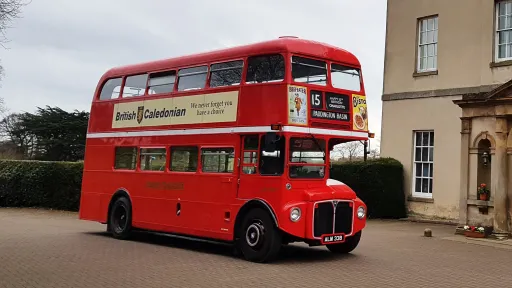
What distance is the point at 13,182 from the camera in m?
26.4

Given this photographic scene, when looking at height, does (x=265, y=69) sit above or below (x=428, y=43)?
below

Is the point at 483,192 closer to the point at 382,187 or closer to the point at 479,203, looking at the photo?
the point at 479,203

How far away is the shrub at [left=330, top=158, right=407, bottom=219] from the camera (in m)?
21.6

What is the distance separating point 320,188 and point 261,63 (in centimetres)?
277

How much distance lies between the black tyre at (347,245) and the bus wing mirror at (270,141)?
263 cm

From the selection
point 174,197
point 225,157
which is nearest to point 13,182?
point 174,197

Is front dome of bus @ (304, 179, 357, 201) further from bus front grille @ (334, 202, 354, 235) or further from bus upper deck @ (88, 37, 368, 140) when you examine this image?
bus upper deck @ (88, 37, 368, 140)

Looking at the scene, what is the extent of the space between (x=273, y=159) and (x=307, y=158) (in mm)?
698

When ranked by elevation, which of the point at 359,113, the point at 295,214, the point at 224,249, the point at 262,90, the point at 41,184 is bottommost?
the point at 224,249

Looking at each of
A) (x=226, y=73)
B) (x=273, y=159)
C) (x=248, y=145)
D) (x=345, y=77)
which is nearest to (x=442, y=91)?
(x=345, y=77)

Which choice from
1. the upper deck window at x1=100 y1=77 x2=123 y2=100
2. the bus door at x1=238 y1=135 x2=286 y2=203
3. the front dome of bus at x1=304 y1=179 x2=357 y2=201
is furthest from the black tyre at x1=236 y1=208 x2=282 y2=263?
the upper deck window at x1=100 y1=77 x2=123 y2=100

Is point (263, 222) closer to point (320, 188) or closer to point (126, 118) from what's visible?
point (320, 188)

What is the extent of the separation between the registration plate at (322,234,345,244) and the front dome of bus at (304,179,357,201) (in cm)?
75

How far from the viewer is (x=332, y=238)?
11.4 metres
